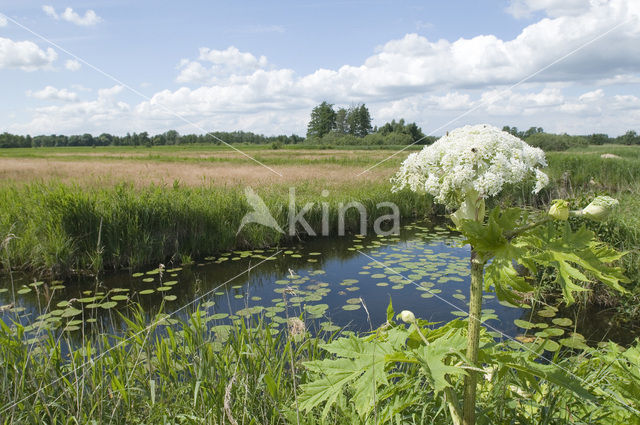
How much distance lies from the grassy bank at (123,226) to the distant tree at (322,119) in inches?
570

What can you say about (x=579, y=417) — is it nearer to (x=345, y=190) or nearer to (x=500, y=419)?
(x=500, y=419)

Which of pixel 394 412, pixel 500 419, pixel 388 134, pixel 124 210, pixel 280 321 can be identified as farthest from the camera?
pixel 388 134

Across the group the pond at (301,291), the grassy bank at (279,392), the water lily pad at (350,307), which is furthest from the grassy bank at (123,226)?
the grassy bank at (279,392)

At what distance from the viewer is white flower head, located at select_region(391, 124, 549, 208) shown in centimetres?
151

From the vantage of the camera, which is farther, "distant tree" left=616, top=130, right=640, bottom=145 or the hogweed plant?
"distant tree" left=616, top=130, right=640, bottom=145

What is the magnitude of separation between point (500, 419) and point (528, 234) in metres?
1.05

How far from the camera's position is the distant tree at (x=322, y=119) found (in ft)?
78.8

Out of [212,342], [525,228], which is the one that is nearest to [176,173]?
[212,342]

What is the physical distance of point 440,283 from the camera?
6840 mm

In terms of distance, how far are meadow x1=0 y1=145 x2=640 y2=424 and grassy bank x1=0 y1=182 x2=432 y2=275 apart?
0.03 m

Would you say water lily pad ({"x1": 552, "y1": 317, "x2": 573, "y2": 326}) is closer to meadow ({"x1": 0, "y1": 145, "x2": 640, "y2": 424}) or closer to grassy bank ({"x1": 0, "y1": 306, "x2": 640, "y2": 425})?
meadow ({"x1": 0, "y1": 145, "x2": 640, "y2": 424})

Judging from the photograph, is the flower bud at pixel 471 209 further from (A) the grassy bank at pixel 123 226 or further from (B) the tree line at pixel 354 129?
(B) the tree line at pixel 354 129

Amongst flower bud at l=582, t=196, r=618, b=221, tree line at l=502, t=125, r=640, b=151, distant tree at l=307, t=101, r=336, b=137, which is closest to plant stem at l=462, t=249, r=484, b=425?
flower bud at l=582, t=196, r=618, b=221

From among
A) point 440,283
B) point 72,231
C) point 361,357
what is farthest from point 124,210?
point 361,357
